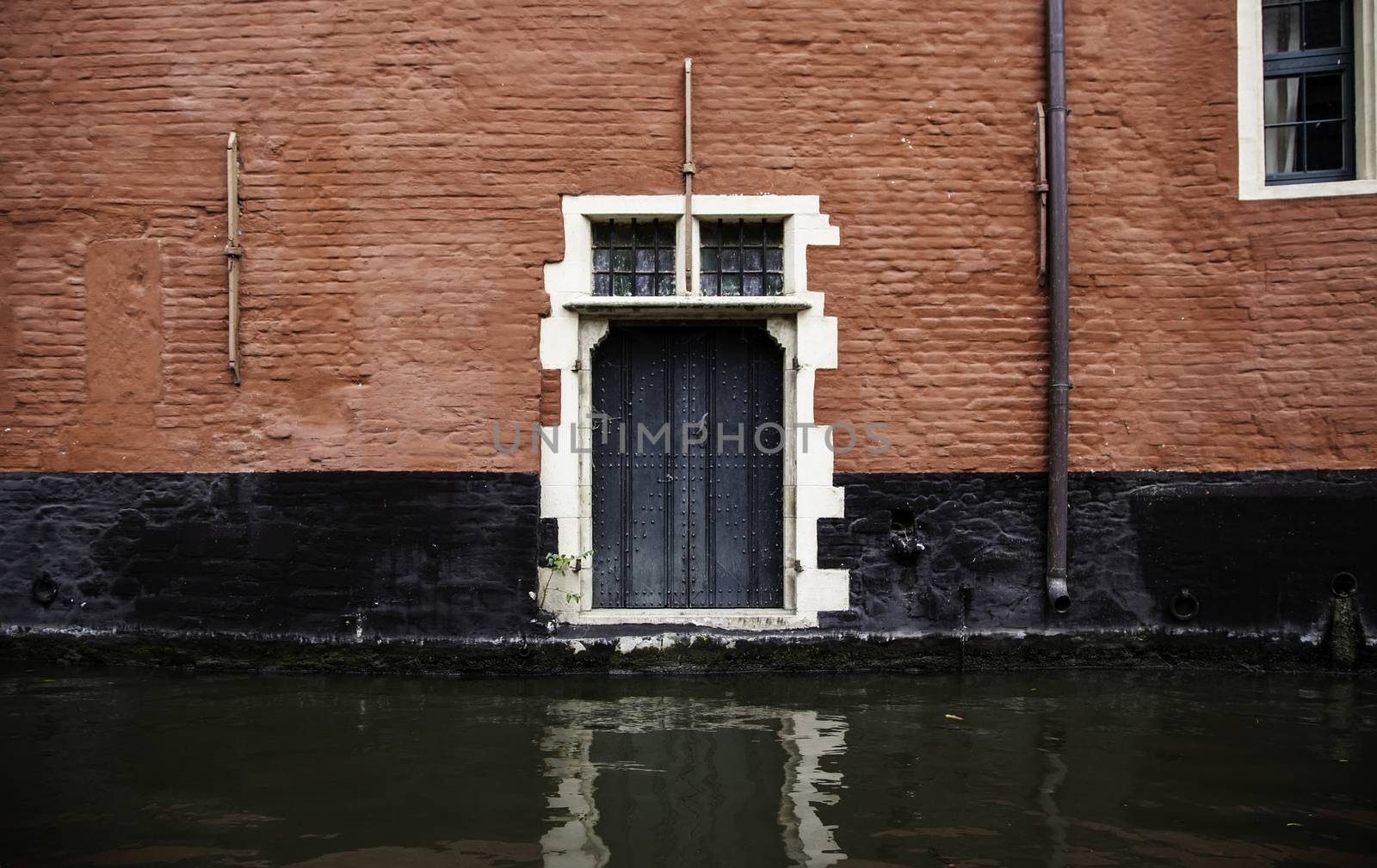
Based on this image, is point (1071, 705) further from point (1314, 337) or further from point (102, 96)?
point (102, 96)

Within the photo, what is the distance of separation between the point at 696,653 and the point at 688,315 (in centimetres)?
226

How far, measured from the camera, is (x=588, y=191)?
676 cm

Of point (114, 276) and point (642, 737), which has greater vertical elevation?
point (114, 276)

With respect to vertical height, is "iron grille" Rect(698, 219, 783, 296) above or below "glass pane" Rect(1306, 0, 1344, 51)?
below

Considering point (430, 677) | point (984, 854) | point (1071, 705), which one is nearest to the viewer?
point (984, 854)

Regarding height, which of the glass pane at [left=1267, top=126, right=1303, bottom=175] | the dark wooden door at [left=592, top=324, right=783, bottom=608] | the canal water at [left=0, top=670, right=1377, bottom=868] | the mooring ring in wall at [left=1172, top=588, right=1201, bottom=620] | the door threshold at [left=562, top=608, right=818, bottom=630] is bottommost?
the canal water at [left=0, top=670, right=1377, bottom=868]

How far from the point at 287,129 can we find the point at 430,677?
382cm

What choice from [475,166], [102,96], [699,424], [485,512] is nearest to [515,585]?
[485,512]

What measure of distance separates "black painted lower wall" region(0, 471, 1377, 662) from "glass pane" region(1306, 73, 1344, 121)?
2476 millimetres

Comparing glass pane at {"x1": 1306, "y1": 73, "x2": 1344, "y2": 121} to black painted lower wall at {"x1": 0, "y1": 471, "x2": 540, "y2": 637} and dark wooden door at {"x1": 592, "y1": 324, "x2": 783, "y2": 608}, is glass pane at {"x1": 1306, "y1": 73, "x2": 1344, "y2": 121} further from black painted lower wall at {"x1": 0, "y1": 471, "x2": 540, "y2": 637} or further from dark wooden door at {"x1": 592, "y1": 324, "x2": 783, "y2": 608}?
black painted lower wall at {"x1": 0, "y1": 471, "x2": 540, "y2": 637}

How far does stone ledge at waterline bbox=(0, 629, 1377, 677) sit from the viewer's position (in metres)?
6.54

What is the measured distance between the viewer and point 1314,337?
21.8ft

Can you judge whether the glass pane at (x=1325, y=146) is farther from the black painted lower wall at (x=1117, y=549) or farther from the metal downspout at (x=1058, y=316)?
the black painted lower wall at (x=1117, y=549)

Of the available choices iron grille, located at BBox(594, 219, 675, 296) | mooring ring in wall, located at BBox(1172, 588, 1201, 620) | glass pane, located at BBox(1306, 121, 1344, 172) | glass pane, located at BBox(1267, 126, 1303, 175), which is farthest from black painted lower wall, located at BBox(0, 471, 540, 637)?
glass pane, located at BBox(1306, 121, 1344, 172)
